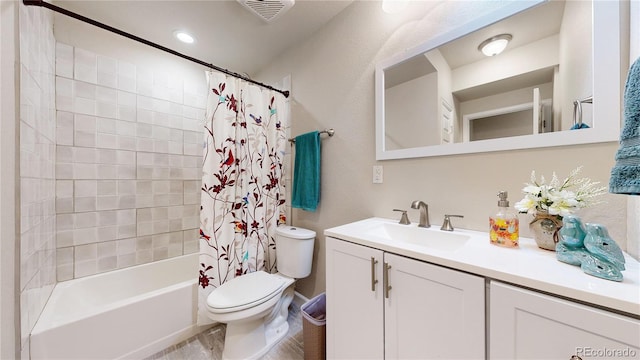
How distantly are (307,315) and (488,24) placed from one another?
1800 mm

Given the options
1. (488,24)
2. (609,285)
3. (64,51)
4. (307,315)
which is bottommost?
(307,315)

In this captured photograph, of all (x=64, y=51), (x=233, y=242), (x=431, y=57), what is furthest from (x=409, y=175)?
(x=64, y=51)

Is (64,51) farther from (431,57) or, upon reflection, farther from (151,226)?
(431,57)

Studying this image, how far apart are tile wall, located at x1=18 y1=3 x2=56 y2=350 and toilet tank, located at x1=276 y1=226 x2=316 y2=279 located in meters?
1.27

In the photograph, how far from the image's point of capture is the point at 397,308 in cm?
81

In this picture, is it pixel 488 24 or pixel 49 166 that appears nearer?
pixel 488 24

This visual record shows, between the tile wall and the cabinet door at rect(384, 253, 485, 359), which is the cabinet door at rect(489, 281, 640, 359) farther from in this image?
the tile wall

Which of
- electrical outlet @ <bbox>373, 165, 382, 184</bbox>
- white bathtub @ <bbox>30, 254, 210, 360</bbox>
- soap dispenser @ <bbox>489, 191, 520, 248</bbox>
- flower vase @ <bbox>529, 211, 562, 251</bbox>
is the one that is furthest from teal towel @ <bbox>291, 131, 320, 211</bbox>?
flower vase @ <bbox>529, 211, 562, 251</bbox>

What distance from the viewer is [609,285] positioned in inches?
19.6

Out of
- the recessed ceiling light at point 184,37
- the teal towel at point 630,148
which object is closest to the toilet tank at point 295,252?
the teal towel at point 630,148

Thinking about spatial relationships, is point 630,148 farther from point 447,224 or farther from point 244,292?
point 244,292

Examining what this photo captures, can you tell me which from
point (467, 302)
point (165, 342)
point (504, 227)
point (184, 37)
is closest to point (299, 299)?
point (165, 342)

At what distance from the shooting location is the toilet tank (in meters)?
1.61

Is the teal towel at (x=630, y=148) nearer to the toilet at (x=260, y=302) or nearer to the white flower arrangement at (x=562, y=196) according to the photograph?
the white flower arrangement at (x=562, y=196)
